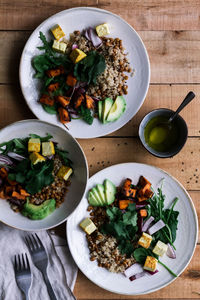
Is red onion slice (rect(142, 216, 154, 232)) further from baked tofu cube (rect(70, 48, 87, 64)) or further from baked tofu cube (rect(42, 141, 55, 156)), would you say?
baked tofu cube (rect(70, 48, 87, 64))

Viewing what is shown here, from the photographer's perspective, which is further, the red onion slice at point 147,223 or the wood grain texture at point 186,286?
the wood grain texture at point 186,286

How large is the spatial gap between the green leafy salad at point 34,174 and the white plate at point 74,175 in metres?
0.03

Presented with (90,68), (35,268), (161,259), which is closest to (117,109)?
(90,68)

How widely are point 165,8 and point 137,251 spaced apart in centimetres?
161

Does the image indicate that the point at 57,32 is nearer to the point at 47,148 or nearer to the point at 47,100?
the point at 47,100

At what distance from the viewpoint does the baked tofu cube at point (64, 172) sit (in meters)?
2.23

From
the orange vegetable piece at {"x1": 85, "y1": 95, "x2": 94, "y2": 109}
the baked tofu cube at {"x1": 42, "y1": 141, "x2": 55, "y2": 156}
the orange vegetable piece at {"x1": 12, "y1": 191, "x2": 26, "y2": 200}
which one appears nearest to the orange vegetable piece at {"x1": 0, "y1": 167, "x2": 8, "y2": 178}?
the orange vegetable piece at {"x1": 12, "y1": 191, "x2": 26, "y2": 200}

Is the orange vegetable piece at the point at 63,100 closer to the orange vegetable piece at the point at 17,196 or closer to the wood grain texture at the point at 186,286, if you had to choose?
the orange vegetable piece at the point at 17,196

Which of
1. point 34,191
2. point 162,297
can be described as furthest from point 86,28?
point 162,297

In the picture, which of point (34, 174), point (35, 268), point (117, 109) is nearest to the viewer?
point (34, 174)

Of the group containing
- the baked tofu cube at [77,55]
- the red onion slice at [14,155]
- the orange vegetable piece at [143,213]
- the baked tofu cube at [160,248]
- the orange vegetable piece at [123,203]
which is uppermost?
the baked tofu cube at [77,55]

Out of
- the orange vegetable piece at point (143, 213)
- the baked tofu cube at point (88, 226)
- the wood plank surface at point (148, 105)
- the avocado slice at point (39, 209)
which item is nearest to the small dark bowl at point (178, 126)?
the wood plank surface at point (148, 105)

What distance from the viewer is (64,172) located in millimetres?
2242

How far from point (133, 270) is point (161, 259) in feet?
0.65
